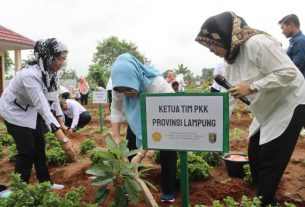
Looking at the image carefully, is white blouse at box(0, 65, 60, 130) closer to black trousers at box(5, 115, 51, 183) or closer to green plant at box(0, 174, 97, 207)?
black trousers at box(5, 115, 51, 183)

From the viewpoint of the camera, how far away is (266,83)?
226 centimetres

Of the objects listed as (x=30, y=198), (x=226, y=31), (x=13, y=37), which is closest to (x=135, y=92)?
(x=226, y=31)

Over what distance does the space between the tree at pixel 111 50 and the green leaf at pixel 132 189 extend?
133 ft

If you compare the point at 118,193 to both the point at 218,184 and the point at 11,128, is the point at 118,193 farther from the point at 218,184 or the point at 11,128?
the point at 218,184

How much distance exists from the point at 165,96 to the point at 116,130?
1165 millimetres

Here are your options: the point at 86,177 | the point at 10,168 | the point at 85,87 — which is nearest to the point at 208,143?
the point at 86,177

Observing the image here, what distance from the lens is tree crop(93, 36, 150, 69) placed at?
42.8m

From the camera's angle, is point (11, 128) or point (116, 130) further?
point (11, 128)

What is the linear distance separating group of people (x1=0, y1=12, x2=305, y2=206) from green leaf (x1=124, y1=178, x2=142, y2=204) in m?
0.48

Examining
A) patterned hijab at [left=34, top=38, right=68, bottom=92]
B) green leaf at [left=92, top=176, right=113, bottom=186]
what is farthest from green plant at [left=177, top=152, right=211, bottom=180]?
green leaf at [left=92, top=176, right=113, bottom=186]

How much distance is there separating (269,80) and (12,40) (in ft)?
40.0

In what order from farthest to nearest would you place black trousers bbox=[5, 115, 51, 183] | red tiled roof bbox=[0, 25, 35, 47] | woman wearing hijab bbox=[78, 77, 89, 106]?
woman wearing hijab bbox=[78, 77, 89, 106]
red tiled roof bbox=[0, 25, 35, 47]
black trousers bbox=[5, 115, 51, 183]

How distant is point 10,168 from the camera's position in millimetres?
4961

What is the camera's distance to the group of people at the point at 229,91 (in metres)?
2.33
